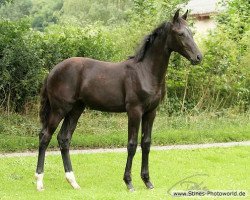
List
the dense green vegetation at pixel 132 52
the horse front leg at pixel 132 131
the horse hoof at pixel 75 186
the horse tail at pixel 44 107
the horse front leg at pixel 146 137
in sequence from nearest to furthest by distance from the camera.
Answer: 1. the horse front leg at pixel 132 131
2. the horse front leg at pixel 146 137
3. the horse hoof at pixel 75 186
4. the horse tail at pixel 44 107
5. the dense green vegetation at pixel 132 52

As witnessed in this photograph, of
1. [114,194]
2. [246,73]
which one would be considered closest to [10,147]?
[114,194]

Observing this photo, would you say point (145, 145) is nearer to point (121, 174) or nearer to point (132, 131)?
point (132, 131)

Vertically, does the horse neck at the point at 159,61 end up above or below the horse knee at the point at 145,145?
above

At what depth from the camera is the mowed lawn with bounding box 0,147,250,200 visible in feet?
28.1

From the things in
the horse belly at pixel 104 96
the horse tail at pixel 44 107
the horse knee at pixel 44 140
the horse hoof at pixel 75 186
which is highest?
the horse belly at pixel 104 96

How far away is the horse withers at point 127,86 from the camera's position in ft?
28.0

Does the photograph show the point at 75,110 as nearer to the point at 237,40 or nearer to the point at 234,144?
the point at 234,144

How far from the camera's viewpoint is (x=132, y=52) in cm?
1802

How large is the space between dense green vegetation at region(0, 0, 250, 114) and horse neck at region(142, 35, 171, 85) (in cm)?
784

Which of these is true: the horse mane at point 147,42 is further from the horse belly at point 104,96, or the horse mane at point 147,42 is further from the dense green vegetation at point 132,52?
the dense green vegetation at point 132,52

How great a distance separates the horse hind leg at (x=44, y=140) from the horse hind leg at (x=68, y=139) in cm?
28

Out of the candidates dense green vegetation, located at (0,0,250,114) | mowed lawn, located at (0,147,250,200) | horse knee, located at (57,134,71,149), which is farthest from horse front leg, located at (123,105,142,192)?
dense green vegetation, located at (0,0,250,114)

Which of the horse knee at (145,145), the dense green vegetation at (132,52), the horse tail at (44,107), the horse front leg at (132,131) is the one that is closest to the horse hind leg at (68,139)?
the horse tail at (44,107)

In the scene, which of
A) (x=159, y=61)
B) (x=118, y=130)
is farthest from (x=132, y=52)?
(x=159, y=61)
